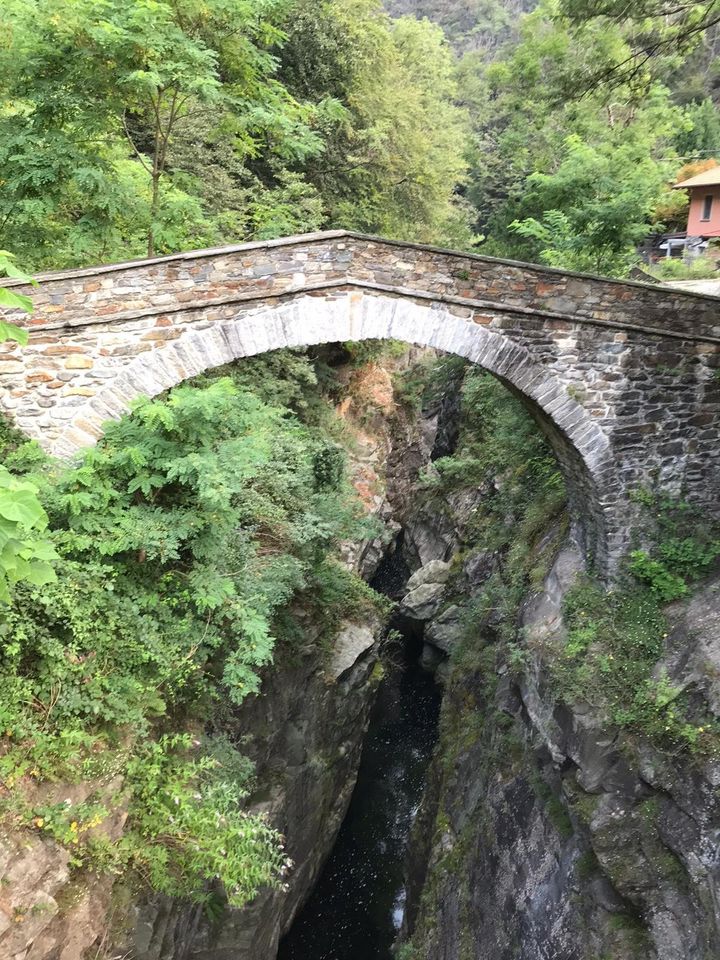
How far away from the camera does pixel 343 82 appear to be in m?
13.2

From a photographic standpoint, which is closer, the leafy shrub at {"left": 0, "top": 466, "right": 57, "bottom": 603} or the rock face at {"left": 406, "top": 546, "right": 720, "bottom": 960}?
the leafy shrub at {"left": 0, "top": 466, "right": 57, "bottom": 603}

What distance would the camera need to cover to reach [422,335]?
22.3ft

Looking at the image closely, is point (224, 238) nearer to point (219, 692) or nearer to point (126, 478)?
point (126, 478)

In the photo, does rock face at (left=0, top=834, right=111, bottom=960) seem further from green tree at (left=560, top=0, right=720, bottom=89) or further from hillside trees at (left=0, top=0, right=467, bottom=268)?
green tree at (left=560, top=0, right=720, bottom=89)

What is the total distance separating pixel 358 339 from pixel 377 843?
8919 mm

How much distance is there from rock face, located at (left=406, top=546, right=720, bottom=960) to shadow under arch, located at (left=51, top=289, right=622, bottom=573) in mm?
1790

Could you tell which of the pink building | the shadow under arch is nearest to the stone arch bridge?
the shadow under arch

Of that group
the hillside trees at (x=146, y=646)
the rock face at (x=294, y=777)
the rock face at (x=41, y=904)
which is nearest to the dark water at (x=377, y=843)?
the rock face at (x=294, y=777)

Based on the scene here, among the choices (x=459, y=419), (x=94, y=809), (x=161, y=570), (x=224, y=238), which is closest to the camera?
(x=94, y=809)

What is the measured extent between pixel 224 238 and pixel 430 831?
33.0ft

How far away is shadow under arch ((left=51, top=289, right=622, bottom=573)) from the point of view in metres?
6.34

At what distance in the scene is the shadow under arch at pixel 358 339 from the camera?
634 cm

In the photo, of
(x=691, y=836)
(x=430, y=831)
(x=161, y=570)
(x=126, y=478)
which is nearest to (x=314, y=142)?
(x=126, y=478)

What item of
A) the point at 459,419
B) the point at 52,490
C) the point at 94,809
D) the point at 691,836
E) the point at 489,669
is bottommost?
the point at 94,809
